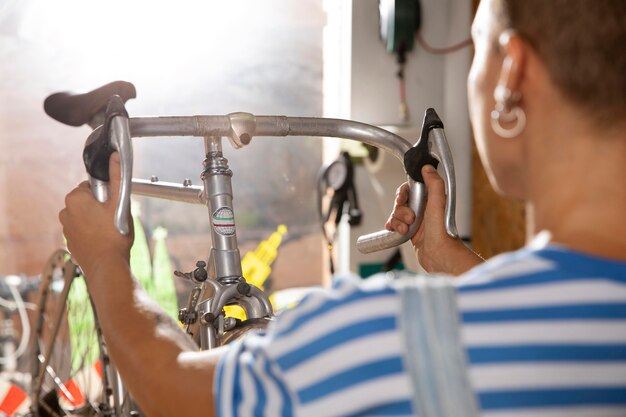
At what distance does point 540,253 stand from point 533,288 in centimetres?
3

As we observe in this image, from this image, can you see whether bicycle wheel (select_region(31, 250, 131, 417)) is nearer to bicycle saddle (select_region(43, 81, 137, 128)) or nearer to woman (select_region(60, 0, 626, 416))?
bicycle saddle (select_region(43, 81, 137, 128))

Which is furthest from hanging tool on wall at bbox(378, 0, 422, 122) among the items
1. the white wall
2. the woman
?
the woman

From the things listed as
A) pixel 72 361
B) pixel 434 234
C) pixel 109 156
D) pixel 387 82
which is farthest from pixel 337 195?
pixel 109 156

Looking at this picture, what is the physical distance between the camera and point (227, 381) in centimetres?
63

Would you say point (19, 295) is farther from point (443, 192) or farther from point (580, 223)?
point (580, 223)

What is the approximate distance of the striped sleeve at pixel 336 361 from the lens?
0.56 metres

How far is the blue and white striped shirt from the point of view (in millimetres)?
555

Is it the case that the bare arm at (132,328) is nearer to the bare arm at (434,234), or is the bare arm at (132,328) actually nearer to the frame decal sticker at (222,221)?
the frame decal sticker at (222,221)

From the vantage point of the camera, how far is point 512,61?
61 centimetres

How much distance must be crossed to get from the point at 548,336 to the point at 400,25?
1910mm

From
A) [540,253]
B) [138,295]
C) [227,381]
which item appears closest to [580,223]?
[540,253]

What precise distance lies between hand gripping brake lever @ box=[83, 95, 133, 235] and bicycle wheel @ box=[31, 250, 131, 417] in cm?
59

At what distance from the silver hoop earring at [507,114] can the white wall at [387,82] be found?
170cm

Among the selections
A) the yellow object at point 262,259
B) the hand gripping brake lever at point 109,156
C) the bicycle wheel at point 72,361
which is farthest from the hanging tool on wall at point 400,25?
the hand gripping brake lever at point 109,156
